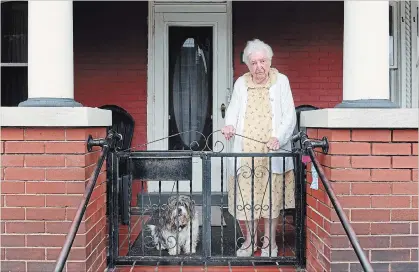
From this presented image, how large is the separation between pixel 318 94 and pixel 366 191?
323 cm

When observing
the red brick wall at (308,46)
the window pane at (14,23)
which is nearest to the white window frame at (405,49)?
the red brick wall at (308,46)

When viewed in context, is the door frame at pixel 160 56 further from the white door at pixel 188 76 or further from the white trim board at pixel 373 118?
the white trim board at pixel 373 118

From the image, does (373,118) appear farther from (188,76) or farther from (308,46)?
(188,76)

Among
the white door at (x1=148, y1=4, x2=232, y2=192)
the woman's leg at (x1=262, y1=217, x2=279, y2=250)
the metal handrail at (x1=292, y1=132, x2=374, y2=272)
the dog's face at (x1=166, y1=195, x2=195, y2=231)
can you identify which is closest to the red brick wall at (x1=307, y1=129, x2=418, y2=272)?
the metal handrail at (x1=292, y1=132, x2=374, y2=272)

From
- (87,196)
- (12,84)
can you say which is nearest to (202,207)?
(87,196)

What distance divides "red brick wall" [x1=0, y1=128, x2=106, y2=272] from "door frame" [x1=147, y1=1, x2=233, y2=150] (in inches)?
113

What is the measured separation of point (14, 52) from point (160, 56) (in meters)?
1.83

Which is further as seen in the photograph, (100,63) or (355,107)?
(100,63)

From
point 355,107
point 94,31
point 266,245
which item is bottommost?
point 266,245

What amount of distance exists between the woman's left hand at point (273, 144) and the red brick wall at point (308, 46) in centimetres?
248

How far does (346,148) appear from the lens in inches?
122

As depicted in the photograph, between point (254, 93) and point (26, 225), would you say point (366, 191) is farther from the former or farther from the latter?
point (26, 225)

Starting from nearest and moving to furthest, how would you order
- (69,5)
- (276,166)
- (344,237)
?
1. (344,237)
2. (69,5)
3. (276,166)

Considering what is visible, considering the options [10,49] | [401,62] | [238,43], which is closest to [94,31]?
[10,49]
